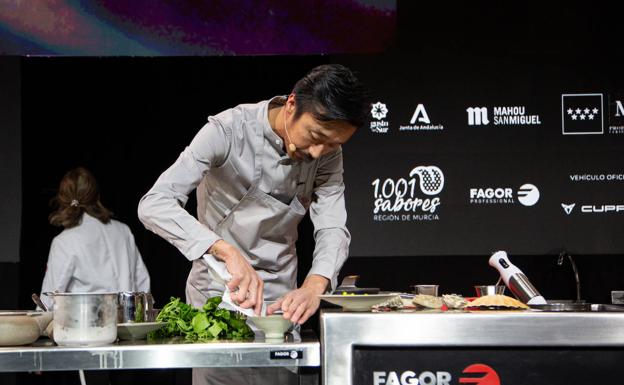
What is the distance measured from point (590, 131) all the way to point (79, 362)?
3230 millimetres

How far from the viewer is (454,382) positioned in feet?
5.20

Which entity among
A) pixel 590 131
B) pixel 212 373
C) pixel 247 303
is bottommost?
pixel 212 373

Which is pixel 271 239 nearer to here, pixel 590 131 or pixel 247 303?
pixel 247 303

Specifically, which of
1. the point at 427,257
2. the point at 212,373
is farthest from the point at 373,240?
the point at 212,373

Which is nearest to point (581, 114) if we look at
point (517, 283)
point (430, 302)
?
point (517, 283)

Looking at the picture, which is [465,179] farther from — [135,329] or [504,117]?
[135,329]

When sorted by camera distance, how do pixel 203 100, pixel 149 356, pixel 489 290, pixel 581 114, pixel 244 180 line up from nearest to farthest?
pixel 149 356 → pixel 489 290 → pixel 244 180 → pixel 581 114 → pixel 203 100

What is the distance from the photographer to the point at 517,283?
2.04m

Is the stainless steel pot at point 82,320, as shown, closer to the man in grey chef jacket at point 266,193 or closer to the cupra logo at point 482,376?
the man in grey chef jacket at point 266,193

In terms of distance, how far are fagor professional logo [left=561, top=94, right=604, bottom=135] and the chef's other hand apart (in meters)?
2.78

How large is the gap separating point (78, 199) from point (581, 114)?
2563 mm

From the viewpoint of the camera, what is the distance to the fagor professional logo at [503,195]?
162 inches

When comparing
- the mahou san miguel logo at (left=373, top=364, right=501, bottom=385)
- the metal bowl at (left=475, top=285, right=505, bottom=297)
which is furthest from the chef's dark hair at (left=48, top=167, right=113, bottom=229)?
the mahou san miguel logo at (left=373, top=364, right=501, bottom=385)

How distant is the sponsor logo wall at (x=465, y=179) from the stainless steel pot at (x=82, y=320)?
262cm
